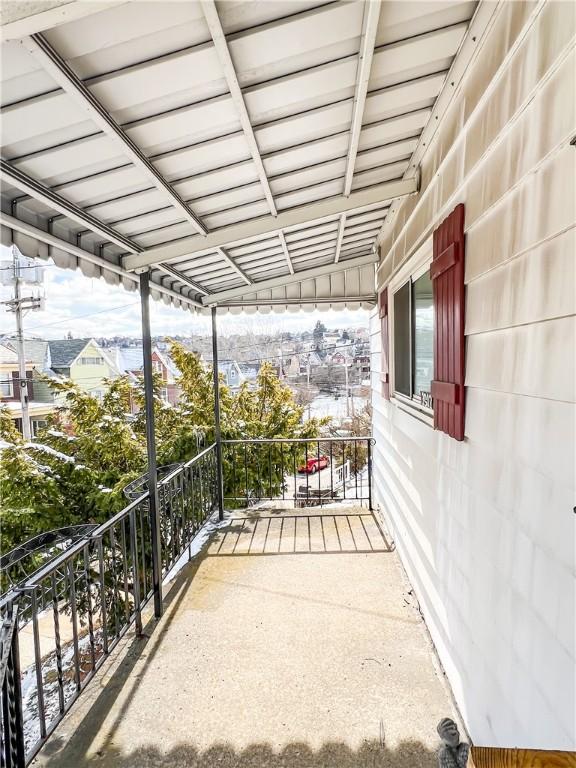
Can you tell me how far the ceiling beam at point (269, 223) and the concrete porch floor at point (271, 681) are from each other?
2.40 meters

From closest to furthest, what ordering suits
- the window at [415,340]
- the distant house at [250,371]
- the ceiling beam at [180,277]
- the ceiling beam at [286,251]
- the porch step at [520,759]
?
the porch step at [520,759] → the window at [415,340] → the ceiling beam at [180,277] → the ceiling beam at [286,251] → the distant house at [250,371]

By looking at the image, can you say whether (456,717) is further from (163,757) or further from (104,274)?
(104,274)

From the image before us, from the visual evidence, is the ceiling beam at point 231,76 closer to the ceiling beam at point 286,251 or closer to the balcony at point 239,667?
the ceiling beam at point 286,251

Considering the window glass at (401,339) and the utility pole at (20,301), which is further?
the utility pole at (20,301)

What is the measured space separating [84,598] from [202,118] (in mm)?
5160

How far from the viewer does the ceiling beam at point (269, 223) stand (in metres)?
2.69

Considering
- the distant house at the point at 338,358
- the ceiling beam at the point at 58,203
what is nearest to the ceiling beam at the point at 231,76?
the ceiling beam at the point at 58,203

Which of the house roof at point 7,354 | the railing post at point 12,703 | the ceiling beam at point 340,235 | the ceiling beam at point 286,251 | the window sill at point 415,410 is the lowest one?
the railing post at point 12,703

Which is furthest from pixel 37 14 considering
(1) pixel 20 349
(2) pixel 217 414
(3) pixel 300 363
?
(3) pixel 300 363

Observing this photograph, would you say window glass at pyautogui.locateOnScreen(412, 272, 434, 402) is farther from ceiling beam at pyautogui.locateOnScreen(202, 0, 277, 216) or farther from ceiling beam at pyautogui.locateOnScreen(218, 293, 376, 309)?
ceiling beam at pyautogui.locateOnScreen(218, 293, 376, 309)

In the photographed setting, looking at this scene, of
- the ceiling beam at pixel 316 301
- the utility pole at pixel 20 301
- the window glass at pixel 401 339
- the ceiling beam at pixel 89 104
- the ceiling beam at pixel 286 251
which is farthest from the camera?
the utility pole at pixel 20 301

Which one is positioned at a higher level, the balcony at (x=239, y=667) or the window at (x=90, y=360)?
the window at (x=90, y=360)

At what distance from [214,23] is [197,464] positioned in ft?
12.1

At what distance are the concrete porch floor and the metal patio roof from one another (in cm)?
229
